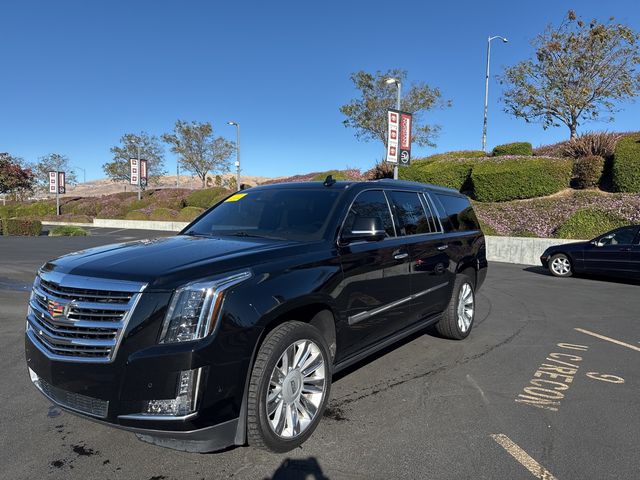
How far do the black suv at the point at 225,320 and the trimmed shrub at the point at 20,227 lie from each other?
24.3 metres

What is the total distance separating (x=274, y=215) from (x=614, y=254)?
9798mm

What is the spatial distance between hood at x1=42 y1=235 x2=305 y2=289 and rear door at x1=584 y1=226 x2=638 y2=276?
10043 millimetres

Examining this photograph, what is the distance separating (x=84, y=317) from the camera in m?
2.62

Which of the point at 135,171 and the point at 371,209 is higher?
the point at 135,171

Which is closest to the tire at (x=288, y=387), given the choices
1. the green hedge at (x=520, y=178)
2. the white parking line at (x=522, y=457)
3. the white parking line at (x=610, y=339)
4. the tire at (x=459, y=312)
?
the white parking line at (x=522, y=457)

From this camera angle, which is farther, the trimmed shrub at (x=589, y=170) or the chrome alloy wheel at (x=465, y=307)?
the trimmed shrub at (x=589, y=170)

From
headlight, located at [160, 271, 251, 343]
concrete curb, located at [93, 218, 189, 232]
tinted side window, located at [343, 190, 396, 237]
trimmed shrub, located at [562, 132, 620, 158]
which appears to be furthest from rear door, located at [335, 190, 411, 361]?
concrete curb, located at [93, 218, 189, 232]

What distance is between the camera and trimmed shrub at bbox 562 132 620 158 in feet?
64.1

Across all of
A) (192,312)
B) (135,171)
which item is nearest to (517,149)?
(192,312)

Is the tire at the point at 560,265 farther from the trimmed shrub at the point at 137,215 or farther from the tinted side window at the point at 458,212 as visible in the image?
the trimmed shrub at the point at 137,215

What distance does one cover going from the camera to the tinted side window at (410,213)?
455 centimetres

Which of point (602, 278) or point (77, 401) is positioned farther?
point (602, 278)

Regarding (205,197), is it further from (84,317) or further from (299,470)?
(299,470)

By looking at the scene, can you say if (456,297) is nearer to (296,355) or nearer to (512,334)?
→ (512,334)
